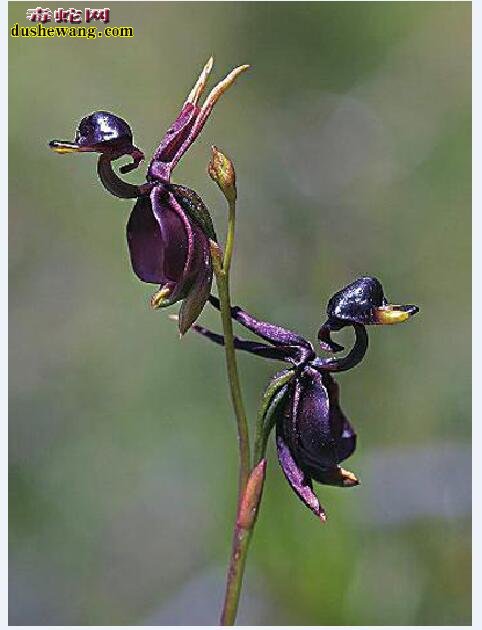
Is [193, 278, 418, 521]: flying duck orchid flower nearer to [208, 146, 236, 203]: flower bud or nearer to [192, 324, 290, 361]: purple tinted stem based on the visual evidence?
[192, 324, 290, 361]: purple tinted stem

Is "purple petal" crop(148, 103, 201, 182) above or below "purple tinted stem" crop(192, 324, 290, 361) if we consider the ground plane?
above

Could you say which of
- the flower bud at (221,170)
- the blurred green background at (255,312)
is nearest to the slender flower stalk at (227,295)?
the flower bud at (221,170)

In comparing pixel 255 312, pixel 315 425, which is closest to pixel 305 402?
pixel 315 425

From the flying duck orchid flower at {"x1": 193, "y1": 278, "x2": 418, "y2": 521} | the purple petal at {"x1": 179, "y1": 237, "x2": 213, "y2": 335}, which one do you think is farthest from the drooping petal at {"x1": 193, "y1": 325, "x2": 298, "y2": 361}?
the purple petal at {"x1": 179, "y1": 237, "x2": 213, "y2": 335}

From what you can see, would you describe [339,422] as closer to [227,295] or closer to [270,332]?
[270,332]

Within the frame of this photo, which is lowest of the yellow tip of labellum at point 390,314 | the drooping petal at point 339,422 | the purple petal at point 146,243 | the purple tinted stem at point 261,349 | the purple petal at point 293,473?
the purple petal at point 293,473

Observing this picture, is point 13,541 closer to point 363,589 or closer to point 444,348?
point 363,589

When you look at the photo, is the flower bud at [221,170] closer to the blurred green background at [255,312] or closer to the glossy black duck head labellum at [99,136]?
the glossy black duck head labellum at [99,136]
